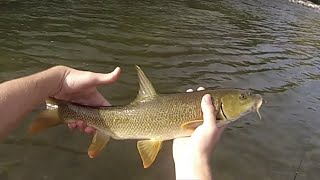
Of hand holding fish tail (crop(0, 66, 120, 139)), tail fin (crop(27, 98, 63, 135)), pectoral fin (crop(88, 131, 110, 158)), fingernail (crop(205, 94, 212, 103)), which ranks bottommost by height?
pectoral fin (crop(88, 131, 110, 158))

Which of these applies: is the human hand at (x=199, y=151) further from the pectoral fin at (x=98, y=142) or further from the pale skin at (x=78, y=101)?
the pectoral fin at (x=98, y=142)

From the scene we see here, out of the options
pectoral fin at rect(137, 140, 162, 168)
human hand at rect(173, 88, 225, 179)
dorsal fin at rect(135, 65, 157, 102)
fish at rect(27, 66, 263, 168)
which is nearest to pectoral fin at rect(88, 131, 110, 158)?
fish at rect(27, 66, 263, 168)

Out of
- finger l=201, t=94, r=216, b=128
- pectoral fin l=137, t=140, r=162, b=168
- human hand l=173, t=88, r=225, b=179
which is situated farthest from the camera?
pectoral fin l=137, t=140, r=162, b=168

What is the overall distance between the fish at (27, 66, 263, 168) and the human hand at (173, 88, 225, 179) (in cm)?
21

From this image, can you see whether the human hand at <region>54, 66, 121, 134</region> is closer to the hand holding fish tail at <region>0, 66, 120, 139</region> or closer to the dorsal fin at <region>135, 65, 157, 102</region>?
the hand holding fish tail at <region>0, 66, 120, 139</region>

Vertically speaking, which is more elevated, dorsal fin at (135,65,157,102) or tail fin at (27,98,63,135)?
dorsal fin at (135,65,157,102)

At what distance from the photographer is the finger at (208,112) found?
2.93 metres

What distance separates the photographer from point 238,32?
1187 cm

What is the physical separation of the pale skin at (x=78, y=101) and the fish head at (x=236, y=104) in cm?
15

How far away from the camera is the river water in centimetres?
495

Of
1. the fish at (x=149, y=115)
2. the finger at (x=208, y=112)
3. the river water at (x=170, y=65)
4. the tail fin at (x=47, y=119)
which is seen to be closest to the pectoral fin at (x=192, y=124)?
the fish at (x=149, y=115)

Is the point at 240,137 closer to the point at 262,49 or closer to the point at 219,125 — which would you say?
the point at 219,125

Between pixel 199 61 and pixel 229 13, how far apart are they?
6.65m

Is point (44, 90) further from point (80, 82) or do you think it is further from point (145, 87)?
point (145, 87)
